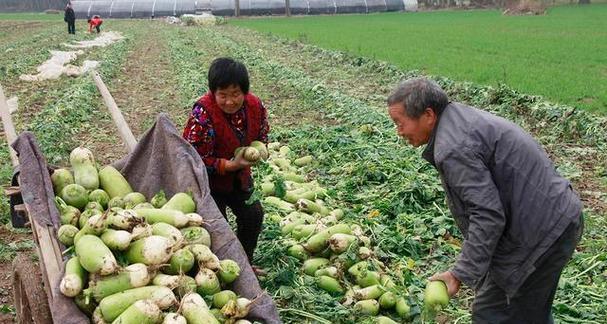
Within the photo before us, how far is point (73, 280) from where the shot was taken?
2861 mm

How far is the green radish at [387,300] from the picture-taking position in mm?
4164

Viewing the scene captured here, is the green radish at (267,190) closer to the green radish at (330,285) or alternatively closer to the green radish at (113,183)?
the green radish at (330,285)

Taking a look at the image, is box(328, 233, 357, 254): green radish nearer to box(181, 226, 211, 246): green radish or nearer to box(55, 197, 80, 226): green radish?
box(181, 226, 211, 246): green radish

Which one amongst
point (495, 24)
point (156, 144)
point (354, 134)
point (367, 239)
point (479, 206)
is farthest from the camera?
point (495, 24)

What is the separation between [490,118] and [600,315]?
2.02 meters

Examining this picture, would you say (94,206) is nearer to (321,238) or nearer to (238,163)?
(238,163)

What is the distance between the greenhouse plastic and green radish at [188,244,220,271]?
53423 millimetres

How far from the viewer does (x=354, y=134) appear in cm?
894

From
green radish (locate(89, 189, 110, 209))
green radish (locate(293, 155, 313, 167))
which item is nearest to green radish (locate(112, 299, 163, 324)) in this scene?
green radish (locate(89, 189, 110, 209))

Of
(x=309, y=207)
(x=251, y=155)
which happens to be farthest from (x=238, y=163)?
(x=309, y=207)

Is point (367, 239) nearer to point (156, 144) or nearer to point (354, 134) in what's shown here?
point (156, 144)

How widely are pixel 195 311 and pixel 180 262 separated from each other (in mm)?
351

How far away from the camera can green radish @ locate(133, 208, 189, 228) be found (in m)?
3.39

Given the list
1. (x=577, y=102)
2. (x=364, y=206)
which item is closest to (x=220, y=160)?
(x=364, y=206)
